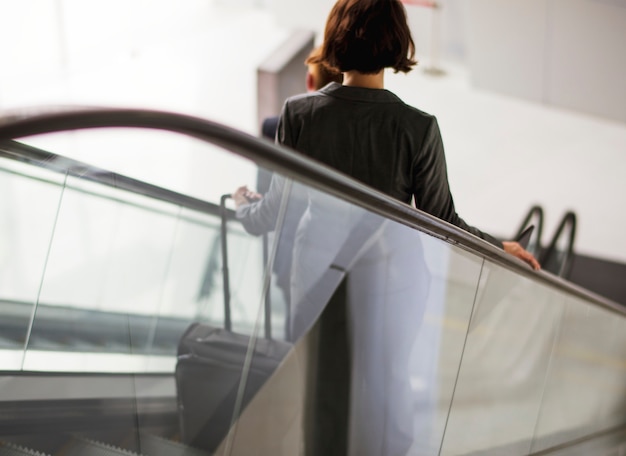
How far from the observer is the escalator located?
253 cm

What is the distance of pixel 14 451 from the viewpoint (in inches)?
101

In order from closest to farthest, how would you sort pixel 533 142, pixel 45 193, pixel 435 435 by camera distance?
pixel 435 435 → pixel 45 193 → pixel 533 142

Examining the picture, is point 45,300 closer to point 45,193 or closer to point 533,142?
point 45,193

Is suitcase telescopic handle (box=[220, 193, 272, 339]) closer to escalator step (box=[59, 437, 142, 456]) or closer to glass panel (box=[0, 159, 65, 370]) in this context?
escalator step (box=[59, 437, 142, 456])

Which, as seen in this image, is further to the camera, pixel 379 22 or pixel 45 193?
pixel 45 193

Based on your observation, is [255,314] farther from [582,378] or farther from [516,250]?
[582,378]

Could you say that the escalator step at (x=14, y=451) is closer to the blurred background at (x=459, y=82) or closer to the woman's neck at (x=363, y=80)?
the woman's neck at (x=363, y=80)

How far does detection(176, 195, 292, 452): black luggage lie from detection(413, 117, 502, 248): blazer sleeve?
1.89ft

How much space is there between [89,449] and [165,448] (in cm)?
22

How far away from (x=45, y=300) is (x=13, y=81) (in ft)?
24.6

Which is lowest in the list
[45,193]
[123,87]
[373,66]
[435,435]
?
[435,435]

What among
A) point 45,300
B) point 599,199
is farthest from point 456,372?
point 599,199

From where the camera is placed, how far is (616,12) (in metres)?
6.55

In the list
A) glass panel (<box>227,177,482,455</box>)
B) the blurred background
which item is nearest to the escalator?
glass panel (<box>227,177,482,455</box>)
